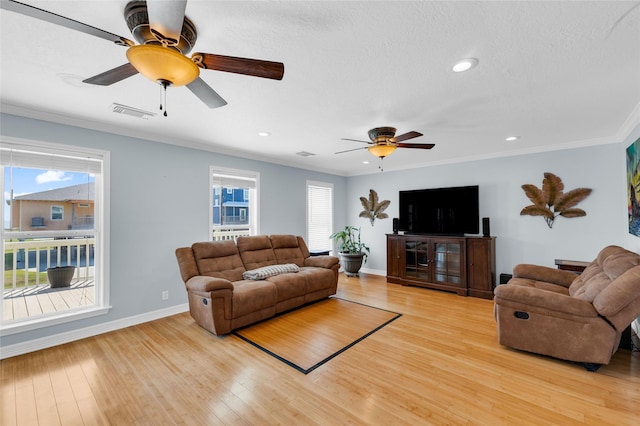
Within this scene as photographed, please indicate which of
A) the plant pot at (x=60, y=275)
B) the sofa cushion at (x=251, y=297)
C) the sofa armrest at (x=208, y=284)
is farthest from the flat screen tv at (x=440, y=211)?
the plant pot at (x=60, y=275)

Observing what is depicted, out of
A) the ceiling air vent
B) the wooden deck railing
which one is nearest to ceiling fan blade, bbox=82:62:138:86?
the ceiling air vent

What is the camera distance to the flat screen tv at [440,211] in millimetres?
4941

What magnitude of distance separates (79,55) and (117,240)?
2243 millimetres

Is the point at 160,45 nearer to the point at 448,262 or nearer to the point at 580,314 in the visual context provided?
the point at 580,314

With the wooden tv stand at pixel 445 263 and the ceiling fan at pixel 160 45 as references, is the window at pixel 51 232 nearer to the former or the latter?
the ceiling fan at pixel 160 45

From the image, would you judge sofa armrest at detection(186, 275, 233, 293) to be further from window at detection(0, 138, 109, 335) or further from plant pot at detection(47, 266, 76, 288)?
plant pot at detection(47, 266, 76, 288)

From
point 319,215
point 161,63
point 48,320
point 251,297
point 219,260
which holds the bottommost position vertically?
point 48,320

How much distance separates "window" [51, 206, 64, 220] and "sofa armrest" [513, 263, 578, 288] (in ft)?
18.2

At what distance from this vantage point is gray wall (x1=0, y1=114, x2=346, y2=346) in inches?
122

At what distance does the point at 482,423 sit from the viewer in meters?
1.80

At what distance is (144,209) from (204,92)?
252 cm

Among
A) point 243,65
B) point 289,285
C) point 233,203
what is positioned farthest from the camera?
point 233,203

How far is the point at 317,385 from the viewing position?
2.21 metres

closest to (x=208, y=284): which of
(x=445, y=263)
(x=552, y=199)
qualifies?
(x=445, y=263)
